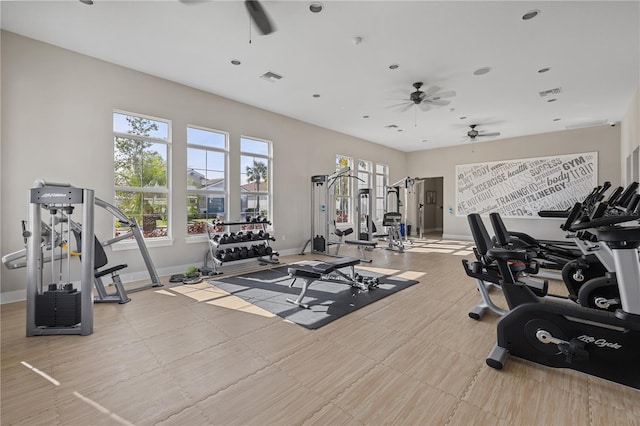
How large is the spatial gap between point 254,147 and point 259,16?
12.9 feet

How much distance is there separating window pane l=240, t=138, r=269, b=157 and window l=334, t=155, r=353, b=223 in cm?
246

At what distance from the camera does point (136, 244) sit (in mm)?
4582

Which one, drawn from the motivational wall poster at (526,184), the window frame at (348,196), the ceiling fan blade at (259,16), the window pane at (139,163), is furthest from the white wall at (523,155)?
the ceiling fan blade at (259,16)

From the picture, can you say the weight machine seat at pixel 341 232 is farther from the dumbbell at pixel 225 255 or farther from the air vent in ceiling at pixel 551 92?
the air vent in ceiling at pixel 551 92

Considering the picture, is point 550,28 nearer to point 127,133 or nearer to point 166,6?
point 166,6

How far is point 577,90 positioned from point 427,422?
21.2 feet

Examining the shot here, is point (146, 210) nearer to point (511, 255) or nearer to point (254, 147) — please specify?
point (254, 147)

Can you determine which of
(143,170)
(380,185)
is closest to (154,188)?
(143,170)

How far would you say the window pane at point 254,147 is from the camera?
6.16m

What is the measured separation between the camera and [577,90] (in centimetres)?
534

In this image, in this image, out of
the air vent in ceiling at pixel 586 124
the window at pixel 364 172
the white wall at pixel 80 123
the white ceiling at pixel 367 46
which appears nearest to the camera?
the white ceiling at pixel 367 46

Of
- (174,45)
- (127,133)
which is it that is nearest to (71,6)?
(174,45)

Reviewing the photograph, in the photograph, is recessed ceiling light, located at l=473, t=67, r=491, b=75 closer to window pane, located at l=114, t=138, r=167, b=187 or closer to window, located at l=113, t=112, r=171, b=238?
window, located at l=113, t=112, r=171, b=238

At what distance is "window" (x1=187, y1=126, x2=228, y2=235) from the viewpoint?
17.5 ft
